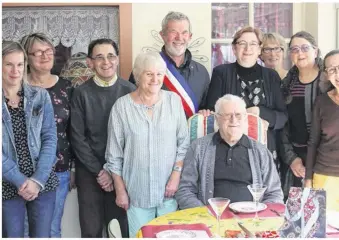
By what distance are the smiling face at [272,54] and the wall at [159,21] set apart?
637 mm

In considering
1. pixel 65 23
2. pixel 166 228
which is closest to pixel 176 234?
pixel 166 228

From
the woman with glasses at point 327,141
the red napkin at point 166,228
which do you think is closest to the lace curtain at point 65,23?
the woman with glasses at point 327,141

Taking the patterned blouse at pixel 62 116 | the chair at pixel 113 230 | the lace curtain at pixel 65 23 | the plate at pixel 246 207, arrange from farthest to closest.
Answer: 1. the lace curtain at pixel 65 23
2. the patterned blouse at pixel 62 116
3. the plate at pixel 246 207
4. the chair at pixel 113 230

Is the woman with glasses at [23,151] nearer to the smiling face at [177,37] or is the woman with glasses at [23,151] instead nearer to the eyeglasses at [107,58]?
the eyeglasses at [107,58]

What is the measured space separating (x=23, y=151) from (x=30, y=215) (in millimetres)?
335

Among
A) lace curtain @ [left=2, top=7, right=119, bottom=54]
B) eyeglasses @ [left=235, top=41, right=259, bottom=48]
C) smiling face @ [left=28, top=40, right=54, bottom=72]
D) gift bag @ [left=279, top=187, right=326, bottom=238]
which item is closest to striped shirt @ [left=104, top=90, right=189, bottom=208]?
smiling face @ [left=28, top=40, right=54, bottom=72]

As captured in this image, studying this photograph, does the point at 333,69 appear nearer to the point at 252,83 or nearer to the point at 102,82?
the point at 252,83

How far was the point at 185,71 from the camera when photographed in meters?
2.89

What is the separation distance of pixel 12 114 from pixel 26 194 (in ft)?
1.30

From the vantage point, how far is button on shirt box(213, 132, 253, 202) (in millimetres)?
2320

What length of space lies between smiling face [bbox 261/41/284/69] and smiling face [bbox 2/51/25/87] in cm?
174

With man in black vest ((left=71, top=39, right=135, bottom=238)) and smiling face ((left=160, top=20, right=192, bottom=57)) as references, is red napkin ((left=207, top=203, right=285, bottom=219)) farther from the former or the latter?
smiling face ((left=160, top=20, right=192, bottom=57))

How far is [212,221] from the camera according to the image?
6.03 feet

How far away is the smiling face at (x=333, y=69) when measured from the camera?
2.53 metres
